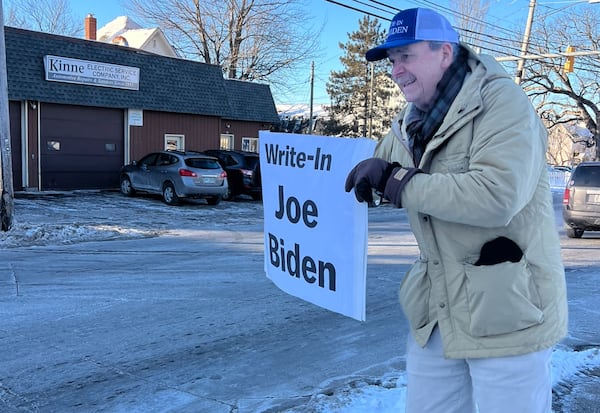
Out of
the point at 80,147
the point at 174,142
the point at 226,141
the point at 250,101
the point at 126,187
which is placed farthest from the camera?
the point at 250,101

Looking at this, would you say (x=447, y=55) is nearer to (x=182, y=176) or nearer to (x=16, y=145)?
(x=182, y=176)

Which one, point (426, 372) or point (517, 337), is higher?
point (517, 337)

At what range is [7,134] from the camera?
10.8 metres

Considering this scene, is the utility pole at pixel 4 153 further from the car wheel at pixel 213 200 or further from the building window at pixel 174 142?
the building window at pixel 174 142

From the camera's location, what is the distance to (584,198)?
12062 mm

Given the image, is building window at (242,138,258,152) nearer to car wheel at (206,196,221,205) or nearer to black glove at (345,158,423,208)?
car wheel at (206,196,221,205)

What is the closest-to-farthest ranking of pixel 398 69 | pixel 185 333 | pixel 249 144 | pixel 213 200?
pixel 398 69 < pixel 185 333 < pixel 213 200 < pixel 249 144

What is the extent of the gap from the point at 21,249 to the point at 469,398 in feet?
29.9

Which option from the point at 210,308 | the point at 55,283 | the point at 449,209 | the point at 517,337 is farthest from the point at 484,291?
the point at 55,283

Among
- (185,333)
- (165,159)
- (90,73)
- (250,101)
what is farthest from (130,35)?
(185,333)

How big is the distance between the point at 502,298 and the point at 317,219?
3.00 feet

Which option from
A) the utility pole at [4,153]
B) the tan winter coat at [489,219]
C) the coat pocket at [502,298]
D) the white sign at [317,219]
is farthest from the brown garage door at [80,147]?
the coat pocket at [502,298]

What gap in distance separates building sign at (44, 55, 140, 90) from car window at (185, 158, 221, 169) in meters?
4.70

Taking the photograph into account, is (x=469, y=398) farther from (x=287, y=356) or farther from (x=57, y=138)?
(x=57, y=138)
